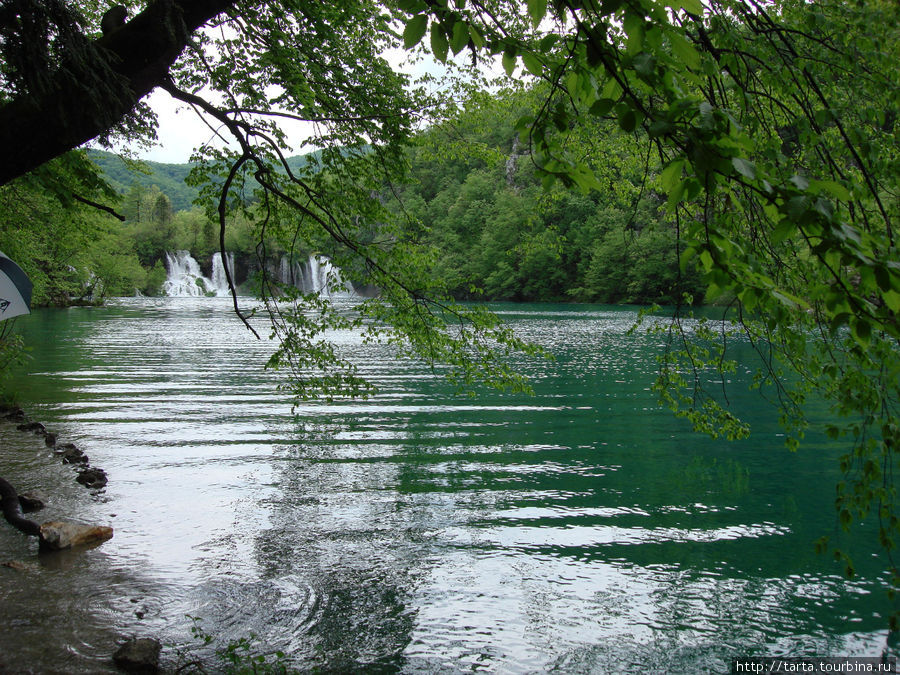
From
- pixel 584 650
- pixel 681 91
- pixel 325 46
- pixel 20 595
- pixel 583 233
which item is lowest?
pixel 584 650

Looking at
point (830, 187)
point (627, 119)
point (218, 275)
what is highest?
point (218, 275)

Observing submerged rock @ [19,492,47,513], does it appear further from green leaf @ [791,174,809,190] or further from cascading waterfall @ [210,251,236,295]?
cascading waterfall @ [210,251,236,295]

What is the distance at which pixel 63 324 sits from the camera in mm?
37781

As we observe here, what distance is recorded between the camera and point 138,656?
14.8 ft

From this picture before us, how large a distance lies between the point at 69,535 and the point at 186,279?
86584mm

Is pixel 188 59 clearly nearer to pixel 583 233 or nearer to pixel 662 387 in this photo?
pixel 662 387

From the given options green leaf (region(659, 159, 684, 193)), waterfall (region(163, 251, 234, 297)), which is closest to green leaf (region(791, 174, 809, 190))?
green leaf (region(659, 159, 684, 193))

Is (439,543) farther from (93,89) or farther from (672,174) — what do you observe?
(672,174)

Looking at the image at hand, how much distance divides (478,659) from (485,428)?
8.97 m

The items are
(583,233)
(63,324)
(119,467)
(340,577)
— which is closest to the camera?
(340,577)

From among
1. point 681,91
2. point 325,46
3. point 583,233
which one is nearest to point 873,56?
point 681,91

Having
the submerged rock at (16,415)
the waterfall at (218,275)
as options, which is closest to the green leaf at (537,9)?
the submerged rock at (16,415)

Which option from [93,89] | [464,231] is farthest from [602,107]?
[464,231]

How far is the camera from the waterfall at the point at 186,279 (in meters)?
85.2
